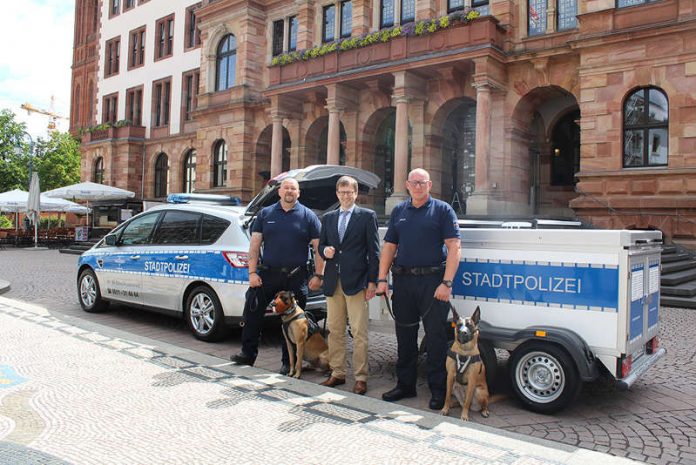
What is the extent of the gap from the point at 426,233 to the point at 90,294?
22.2 ft

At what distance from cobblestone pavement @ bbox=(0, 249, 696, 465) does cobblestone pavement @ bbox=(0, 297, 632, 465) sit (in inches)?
14.0

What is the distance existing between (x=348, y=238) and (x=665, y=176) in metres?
13.8

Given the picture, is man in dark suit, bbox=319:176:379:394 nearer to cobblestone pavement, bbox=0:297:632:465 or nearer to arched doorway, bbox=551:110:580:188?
cobblestone pavement, bbox=0:297:632:465

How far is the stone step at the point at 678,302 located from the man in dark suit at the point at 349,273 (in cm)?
853

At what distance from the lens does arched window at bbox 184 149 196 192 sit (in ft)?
116

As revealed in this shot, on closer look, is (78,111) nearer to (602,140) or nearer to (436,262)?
(602,140)

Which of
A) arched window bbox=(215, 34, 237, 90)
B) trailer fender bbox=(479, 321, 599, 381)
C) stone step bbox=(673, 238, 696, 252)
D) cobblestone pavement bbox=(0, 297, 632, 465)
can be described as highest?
arched window bbox=(215, 34, 237, 90)

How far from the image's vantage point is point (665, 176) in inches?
619

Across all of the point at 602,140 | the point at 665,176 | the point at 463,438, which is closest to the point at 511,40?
the point at 602,140

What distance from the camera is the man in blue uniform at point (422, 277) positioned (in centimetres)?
480

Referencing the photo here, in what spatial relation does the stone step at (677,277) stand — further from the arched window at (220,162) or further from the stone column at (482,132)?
the arched window at (220,162)

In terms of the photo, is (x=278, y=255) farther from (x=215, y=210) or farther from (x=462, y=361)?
(x=462, y=361)

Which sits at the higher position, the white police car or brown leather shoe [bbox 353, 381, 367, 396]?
the white police car

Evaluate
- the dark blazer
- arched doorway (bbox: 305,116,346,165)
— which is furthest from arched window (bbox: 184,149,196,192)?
the dark blazer
